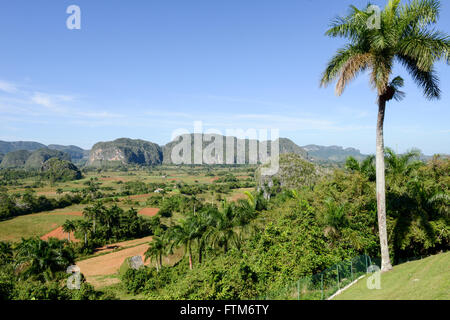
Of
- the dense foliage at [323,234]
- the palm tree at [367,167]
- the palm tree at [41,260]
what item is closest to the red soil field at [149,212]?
the palm tree at [41,260]

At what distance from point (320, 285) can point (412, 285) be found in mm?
2575

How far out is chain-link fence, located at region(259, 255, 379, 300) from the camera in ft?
27.8

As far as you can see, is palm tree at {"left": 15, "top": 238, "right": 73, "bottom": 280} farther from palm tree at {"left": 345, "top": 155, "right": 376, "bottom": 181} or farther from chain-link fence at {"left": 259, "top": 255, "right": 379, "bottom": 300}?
palm tree at {"left": 345, "top": 155, "right": 376, "bottom": 181}

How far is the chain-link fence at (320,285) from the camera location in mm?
8461

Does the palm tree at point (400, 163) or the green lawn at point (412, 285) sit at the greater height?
the palm tree at point (400, 163)

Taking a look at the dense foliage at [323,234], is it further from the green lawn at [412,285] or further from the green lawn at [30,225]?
the green lawn at [30,225]

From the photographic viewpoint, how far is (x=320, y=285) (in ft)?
29.0

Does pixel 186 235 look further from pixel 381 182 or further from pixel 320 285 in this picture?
pixel 381 182

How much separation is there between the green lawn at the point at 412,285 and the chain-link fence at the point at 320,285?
1.28 feet

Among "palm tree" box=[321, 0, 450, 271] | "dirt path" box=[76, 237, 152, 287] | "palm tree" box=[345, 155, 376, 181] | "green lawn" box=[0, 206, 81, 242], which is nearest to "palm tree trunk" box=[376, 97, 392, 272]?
"palm tree" box=[321, 0, 450, 271]

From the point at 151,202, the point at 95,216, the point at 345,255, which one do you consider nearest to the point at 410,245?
the point at 345,255

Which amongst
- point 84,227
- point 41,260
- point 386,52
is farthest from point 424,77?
point 84,227

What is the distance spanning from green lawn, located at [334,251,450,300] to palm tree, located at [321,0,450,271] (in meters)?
1.01
